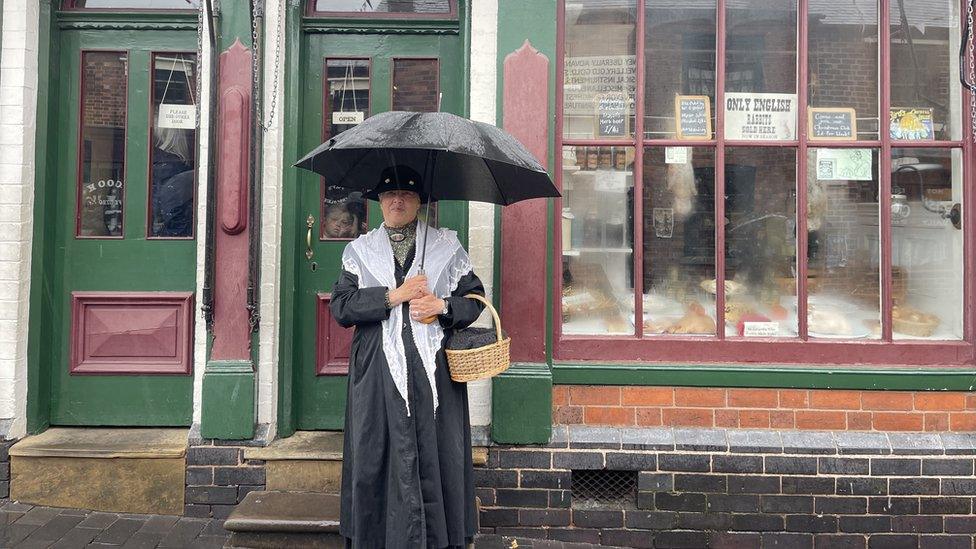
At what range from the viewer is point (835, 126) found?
13.9 ft

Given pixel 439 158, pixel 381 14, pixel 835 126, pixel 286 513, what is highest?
pixel 381 14

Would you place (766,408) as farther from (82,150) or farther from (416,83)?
(82,150)

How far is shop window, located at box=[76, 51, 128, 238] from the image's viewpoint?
445 cm

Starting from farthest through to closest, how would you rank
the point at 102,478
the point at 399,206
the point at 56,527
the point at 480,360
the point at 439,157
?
the point at 102,478 → the point at 56,527 → the point at 439,157 → the point at 399,206 → the point at 480,360

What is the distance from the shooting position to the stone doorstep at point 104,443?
413cm

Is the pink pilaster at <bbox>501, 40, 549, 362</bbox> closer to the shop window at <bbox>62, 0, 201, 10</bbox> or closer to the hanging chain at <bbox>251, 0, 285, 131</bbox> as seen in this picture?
the hanging chain at <bbox>251, 0, 285, 131</bbox>

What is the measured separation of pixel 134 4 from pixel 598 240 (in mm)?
3370

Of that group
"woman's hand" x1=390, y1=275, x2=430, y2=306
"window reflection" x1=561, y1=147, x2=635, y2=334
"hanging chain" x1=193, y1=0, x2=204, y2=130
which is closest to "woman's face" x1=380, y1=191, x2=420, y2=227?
"woman's hand" x1=390, y1=275, x2=430, y2=306

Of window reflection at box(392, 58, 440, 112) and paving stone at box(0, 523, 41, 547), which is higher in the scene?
Answer: window reflection at box(392, 58, 440, 112)

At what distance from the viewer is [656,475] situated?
4.06 meters

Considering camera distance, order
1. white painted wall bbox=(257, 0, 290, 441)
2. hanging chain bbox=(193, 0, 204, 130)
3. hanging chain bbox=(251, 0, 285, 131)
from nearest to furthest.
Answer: hanging chain bbox=(193, 0, 204, 130) → hanging chain bbox=(251, 0, 285, 131) → white painted wall bbox=(257, 0, 290, 441)

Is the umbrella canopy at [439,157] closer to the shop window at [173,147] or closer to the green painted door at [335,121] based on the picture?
the green painted door at [335,121]

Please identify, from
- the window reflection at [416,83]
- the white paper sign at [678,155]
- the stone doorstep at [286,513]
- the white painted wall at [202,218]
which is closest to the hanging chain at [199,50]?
the white painted wall at [202,218]

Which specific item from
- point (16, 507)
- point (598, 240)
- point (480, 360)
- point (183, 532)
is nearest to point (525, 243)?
point (598, 240)
